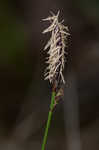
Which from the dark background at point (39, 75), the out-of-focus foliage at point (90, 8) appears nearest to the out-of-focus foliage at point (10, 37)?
the dark background at point (39, 75)

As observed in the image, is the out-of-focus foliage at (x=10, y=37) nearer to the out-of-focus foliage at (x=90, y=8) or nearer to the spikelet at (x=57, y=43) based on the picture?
the out-of-focus foliage at (x=90, y=8)

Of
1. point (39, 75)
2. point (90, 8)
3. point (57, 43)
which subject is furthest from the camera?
point (39, 75)

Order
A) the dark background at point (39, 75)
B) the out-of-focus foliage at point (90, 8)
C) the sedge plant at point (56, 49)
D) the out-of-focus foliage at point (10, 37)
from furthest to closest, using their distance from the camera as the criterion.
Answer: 1. the out-of-focus foliage at point (10, 37)
2. the dark background at point (39, 75)
3. the out-of-focus foliage at point (90, 8)
4. the sedge plant at point (56, 49)

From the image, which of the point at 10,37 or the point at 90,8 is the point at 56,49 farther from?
the point at 10,37

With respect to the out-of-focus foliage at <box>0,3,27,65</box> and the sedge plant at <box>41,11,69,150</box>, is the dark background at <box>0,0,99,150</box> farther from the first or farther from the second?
the sedge plant at <box>41,11,69,150</box>

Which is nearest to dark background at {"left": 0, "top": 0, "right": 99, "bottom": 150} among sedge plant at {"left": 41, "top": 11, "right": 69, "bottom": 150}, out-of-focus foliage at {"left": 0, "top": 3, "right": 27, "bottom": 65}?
out-of-focus foliage at {"left": 0, "top": 3, "right": 27, "bottom": 65}

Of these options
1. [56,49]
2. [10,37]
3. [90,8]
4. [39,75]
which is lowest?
[56,49]

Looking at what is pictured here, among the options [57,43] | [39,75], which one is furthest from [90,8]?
[57,43]

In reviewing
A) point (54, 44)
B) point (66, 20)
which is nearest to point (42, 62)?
point (66, 20)
